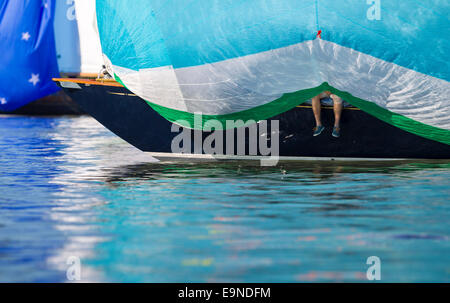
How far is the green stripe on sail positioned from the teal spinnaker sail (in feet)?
0.06

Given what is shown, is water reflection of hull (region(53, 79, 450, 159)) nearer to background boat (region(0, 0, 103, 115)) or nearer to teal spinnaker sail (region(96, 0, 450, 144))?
teal spinnaker sail (region(96, 0, 450, 144))

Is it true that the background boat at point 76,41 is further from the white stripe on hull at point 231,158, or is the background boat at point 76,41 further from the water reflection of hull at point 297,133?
the white stripe on hull at point 231,158

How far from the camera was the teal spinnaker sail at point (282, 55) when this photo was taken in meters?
9.70

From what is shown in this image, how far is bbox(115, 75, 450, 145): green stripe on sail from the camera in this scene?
10.5 metres

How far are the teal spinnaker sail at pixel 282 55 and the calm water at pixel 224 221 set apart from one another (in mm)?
885

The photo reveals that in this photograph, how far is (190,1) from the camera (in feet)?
33.6

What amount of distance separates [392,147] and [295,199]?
3891mm

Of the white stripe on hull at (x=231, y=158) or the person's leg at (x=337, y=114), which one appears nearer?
the person's leg at (x=337, y=114)

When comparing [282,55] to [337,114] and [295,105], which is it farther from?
[337,114]

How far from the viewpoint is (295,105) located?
10.7 meters

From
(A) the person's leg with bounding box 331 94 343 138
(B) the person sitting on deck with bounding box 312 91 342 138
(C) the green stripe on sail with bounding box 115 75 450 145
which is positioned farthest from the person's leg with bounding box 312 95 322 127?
(C) the green stripe on sail with bounding box 115 75 450 145

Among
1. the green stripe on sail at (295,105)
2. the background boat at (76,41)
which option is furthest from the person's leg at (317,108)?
the background boat at (76,41)

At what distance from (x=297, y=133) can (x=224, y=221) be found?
16.0 ft

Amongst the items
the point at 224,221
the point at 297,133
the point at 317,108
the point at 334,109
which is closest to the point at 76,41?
the point at 297,133
